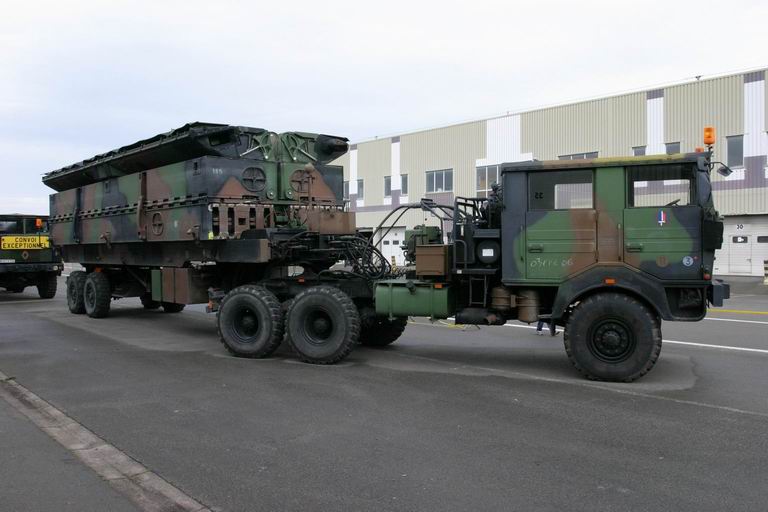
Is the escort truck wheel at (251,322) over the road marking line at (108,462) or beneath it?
over

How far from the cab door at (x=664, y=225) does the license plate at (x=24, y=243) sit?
18.2m

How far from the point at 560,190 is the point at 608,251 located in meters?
0.91

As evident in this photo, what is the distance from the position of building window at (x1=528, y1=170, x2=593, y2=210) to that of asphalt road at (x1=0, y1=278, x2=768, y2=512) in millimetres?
2114

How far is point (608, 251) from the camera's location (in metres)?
7.59

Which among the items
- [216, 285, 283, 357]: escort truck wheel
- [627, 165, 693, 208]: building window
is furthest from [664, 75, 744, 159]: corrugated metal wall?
[216, 285, 283, 357]: escort truck wheel

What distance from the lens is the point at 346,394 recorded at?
727cm

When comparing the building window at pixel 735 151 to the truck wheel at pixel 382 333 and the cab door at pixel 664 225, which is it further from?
the cab door at pixel 664 225

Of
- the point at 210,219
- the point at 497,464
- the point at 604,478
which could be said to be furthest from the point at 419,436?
the point at 210,219

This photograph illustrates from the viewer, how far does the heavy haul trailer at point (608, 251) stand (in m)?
7.39

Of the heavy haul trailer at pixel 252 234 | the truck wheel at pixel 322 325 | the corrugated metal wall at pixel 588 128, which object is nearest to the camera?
the truck wheel at pixel 322 325

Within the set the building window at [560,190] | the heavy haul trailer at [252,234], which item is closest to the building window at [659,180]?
the building window at [560,190]

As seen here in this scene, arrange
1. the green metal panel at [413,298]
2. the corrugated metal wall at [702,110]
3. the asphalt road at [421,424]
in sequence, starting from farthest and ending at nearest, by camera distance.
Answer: the corrugated metal wall at [702,110], the green metal panel at [413,298], the asphalt road at [421,424]

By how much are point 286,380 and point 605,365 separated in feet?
12.5

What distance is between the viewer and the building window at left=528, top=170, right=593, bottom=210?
771 centimetres
